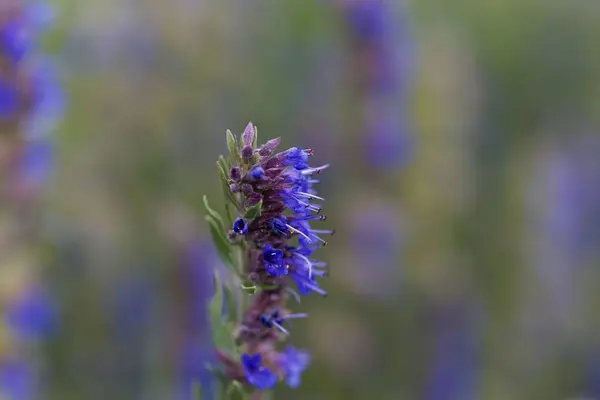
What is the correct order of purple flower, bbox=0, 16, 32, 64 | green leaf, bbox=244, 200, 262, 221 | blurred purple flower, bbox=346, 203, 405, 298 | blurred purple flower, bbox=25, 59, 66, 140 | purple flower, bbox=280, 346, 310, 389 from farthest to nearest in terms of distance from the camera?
blurred purple flower, bbox=346, 203, 405, 298, blurred purple flower, bbox=25, 59, 66, 140, purple flower, bbox=0, 16, 32, 64, purple flower, bbox=280, 346, 310, 389, green leaf, bbox=244, 200, 262, 221

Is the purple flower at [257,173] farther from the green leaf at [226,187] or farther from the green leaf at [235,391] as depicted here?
the green leaf at [235,391]

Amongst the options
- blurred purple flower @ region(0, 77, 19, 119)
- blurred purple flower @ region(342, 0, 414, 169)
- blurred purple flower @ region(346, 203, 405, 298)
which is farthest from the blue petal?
blurred purple flower @ region(342, 0, 414, 169)

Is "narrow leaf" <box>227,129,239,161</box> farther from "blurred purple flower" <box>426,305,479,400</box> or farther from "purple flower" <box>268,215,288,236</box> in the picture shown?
"blurred purple flower" <box>426,305,479,400</box>

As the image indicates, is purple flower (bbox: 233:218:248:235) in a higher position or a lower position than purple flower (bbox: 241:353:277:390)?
higher

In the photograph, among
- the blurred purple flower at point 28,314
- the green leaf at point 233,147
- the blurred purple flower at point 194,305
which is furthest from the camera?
the blurred purple flower at point 194,305

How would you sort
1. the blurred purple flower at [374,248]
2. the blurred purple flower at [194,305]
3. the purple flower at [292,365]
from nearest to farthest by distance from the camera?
the purple flower at [292,365]
the blurred purple flower at [194,305]
the blurred purple flower at [374,248]

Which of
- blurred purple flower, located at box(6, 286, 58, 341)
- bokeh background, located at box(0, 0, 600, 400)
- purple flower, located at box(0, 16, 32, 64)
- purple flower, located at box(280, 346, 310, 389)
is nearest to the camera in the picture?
purple flower, located at box(280, 346, 310, 389)

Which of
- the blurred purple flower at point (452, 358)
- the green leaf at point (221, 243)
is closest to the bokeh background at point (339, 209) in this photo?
the blurred purple flower at point (452, 358)
